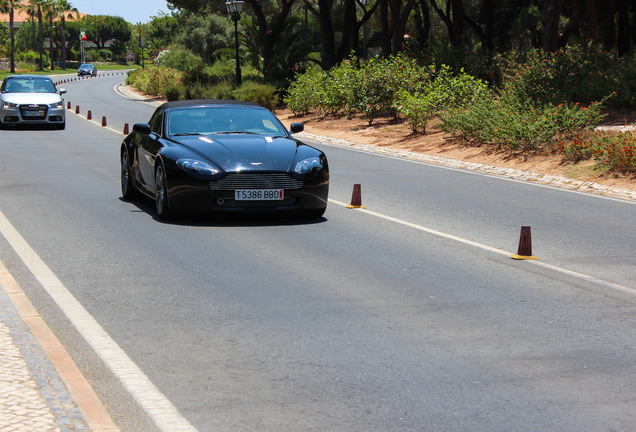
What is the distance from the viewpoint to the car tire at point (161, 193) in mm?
11797

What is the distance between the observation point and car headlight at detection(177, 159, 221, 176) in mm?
11469

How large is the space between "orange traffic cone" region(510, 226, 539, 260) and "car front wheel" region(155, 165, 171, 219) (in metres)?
4.45

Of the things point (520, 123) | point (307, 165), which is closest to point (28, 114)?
point (520, 123)

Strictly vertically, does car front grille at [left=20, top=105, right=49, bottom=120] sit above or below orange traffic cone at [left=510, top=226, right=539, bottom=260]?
below

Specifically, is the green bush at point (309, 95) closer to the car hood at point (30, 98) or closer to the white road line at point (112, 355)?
the car hood at point (30, 98)

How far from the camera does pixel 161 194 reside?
12.0 metres

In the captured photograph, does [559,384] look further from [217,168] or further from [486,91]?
[486,91]

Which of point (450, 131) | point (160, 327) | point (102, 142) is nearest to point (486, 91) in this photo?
point (450, 131)

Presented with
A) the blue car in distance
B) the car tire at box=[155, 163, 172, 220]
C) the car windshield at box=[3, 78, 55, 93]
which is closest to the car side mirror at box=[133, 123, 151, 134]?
the car tire at box=[155, 163, 172, 220]

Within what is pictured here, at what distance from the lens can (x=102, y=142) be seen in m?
25.2

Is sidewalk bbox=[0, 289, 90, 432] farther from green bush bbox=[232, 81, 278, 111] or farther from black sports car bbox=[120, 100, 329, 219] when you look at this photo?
green bush bbox=[232, 81, 278, 111]

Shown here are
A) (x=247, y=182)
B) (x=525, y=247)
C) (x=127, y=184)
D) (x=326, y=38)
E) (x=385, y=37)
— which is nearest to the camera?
(x=525, y=247)

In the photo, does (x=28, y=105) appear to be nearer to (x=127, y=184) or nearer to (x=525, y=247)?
(x=127, y=184)

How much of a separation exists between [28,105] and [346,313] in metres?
24.5
